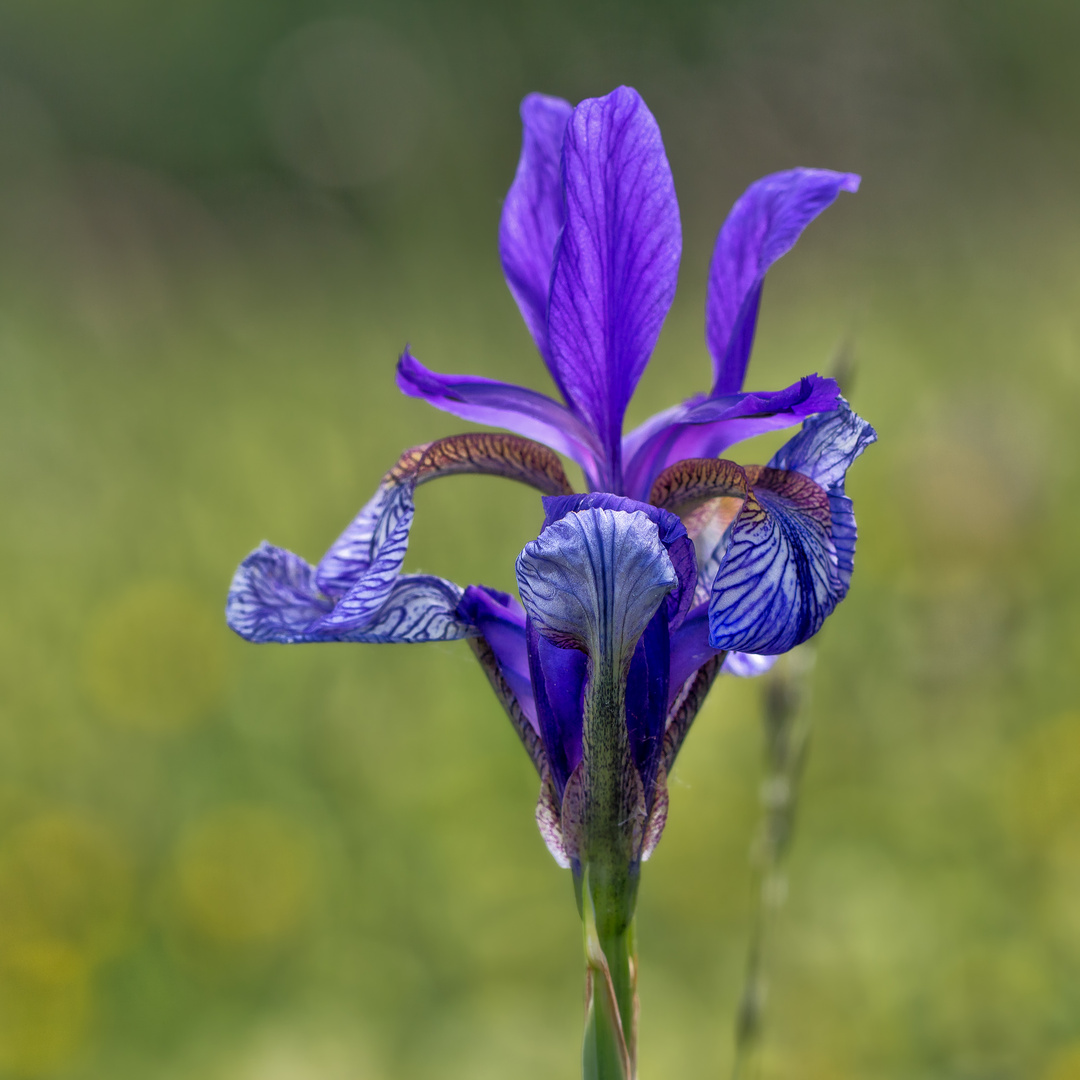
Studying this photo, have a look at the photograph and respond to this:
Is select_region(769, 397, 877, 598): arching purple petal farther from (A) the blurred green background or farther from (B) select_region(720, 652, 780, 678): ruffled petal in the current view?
(A) the blurred green background

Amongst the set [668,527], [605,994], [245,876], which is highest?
[668,527]

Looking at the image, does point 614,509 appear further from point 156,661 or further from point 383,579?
point 156,661

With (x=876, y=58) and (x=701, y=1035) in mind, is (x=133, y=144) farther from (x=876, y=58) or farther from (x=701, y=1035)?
(x=701, y=1035)

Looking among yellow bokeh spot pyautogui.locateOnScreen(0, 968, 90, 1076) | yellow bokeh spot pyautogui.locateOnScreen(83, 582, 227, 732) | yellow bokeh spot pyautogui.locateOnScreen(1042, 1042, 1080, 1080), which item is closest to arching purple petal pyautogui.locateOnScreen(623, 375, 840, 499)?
yellow bokeh spot pyautogui.locateOnScreen(1042, 1042, 1080, 1080)

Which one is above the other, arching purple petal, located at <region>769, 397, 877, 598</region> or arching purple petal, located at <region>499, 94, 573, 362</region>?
arching purple petal, located at <region>499, 94, 573, 362</region>

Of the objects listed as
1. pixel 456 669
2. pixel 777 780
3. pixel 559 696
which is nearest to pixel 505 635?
pixel 559 696

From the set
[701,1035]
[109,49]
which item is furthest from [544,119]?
[109,49]
